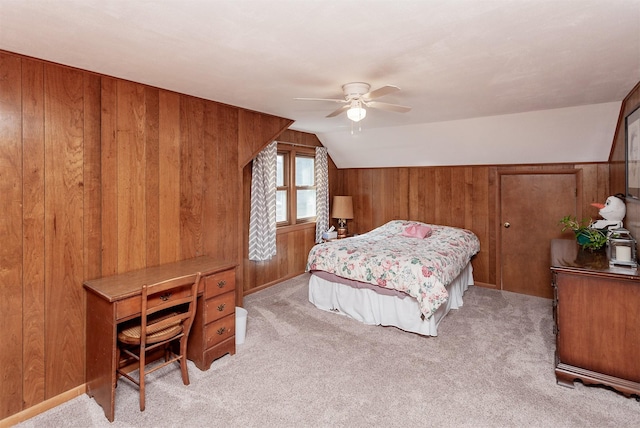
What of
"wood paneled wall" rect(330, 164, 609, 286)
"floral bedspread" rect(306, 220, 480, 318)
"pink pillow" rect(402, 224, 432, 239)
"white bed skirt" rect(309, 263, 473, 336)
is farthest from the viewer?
"pink pillow" rect(402, 224, 432, 239)

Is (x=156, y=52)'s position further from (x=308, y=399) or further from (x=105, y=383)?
(x=308, y=399)

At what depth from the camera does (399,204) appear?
5.66 m

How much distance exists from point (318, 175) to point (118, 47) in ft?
12.4

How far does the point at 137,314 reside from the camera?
7.49 ft

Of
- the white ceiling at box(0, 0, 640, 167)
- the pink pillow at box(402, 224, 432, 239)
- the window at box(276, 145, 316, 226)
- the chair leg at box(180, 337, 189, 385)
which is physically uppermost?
the white ceiling at box(0, 0, 640, 167)

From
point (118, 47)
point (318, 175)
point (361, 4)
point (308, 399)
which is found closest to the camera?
point (361, 4)

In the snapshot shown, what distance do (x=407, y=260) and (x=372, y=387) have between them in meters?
1.33

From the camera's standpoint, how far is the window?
5.15 m

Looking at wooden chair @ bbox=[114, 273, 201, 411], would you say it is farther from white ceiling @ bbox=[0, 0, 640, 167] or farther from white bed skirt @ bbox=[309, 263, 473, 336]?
white bed skirt @ bbox=[309, 263, 473, 336]

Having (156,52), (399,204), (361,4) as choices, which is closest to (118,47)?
(156,52)

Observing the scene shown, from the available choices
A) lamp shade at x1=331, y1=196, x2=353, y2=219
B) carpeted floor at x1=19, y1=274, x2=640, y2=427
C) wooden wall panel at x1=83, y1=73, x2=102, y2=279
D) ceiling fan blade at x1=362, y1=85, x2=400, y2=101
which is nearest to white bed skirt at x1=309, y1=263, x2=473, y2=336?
carpeted floor at x1=19, y1=274, x2=640, y2=427

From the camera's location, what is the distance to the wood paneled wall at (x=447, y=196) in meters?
4.37

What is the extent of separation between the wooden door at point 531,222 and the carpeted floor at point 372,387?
48.0 inches

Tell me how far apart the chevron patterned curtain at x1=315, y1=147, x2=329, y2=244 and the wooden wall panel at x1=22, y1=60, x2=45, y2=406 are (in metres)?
3.79
